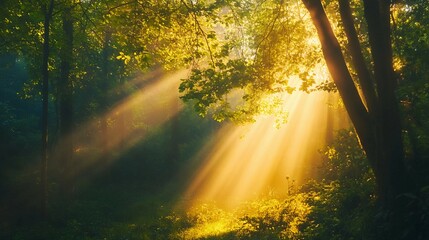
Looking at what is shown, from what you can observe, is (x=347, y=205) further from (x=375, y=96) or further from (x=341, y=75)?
(x=341, y=75)

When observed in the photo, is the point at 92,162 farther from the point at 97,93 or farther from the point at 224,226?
the point at 224,226

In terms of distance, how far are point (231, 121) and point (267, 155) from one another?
1025 inches

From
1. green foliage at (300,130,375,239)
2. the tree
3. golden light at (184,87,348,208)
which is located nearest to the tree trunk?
the tree

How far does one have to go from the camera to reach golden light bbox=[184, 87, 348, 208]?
2727cm

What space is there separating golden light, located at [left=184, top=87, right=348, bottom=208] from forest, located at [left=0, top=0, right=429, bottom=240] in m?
0.22

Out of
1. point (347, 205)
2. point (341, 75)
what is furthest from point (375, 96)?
point (347, 205)

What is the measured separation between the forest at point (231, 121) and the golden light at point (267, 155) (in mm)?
219

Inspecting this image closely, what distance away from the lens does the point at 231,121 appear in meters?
13.3

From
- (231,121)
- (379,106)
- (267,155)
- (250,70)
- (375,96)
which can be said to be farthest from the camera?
(267,155)

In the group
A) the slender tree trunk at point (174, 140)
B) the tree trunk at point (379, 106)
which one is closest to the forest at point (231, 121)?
the tree trunk at point (379, 106)

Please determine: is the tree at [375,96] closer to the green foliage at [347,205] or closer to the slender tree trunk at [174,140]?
the green foliage at [347,205]

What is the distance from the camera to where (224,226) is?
16.3 m

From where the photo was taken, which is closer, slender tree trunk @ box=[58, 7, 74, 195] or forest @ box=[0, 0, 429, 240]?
forest @ box=[0, 0, 429, 240]

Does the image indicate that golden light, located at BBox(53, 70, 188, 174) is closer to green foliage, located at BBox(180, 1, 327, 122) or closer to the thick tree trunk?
green foliage, located at BBox(180, 1, 327, 122)
